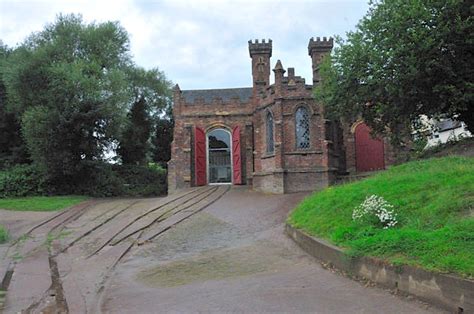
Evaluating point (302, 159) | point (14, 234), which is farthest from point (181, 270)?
point (302, 159)

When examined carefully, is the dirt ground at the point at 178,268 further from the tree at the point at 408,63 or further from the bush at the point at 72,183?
the bush at the point at 72,183

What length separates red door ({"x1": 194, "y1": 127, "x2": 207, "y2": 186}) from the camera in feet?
98.0

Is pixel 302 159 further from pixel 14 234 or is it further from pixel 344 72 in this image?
pixel 14 234

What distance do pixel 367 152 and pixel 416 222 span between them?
70.9 ft

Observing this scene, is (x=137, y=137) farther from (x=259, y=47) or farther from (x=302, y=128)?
(x=302, y=128)

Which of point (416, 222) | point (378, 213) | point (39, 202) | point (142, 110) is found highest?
point (142, 110)

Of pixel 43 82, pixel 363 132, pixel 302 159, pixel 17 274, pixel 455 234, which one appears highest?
pixel 43 82

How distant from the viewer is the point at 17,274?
414 inches

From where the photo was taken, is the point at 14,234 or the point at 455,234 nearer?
the point at 455,234

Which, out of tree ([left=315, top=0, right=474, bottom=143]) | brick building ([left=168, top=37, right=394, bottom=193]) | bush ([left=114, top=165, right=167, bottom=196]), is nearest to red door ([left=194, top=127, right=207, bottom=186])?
brick building ([left=168, top=37, right=394, bottom=193])

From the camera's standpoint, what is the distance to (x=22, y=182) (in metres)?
27.8

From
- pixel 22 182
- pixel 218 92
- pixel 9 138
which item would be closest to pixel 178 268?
pixel 22 182

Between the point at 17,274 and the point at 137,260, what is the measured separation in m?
2.83

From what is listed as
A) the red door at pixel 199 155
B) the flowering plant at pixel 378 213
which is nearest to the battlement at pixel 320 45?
the red door at pixel 199 155
